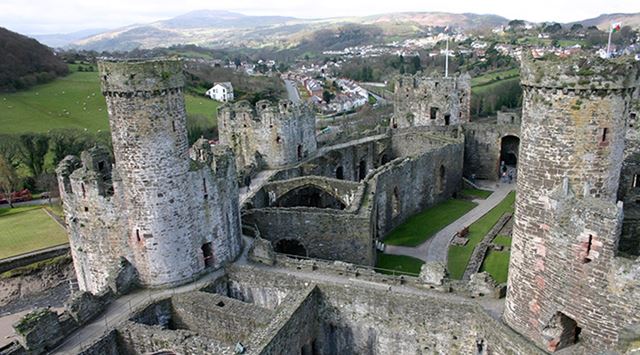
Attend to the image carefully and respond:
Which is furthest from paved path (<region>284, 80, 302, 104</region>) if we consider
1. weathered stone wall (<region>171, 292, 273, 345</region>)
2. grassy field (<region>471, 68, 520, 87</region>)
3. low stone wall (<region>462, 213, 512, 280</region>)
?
weathered stone wall (<region>171, 292, 273, 345</region>)

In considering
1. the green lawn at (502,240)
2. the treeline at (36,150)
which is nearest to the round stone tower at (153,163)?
the green lawn at (502,240)

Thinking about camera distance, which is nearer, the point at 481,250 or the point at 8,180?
the point at 481,250

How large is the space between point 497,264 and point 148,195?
666 inches

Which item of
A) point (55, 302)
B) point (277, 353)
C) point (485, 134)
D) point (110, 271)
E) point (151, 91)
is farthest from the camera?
point (485, 134)

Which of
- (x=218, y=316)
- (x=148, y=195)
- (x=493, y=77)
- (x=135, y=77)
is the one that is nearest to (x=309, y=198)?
(x=148, y=195)

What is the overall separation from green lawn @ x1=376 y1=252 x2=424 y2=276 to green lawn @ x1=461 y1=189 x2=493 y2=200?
41.3 feet

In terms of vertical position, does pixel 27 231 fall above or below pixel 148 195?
below

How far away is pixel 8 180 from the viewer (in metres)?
44.7

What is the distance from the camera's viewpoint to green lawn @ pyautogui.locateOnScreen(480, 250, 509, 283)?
2395 cm

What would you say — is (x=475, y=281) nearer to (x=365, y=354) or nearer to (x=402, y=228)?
(x=365, y=354)

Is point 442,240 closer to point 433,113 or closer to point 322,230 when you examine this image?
point 322,230

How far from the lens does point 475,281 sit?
1736 centimetres

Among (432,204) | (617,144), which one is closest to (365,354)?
(617,144)

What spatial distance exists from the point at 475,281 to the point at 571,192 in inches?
233
